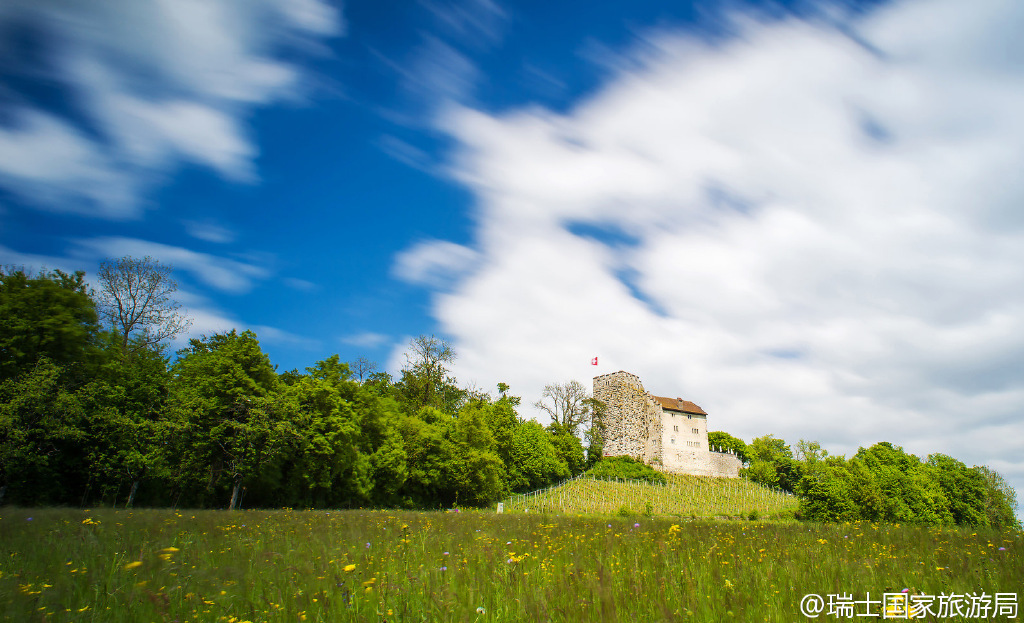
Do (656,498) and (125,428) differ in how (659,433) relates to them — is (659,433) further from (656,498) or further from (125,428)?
(125,428)

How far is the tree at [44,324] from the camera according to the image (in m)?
26.9

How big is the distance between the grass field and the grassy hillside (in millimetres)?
40226

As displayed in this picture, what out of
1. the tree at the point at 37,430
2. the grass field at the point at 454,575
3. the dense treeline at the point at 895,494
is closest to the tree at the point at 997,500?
the dense treeline at the point at 895,494

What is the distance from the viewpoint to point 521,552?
25.1ft

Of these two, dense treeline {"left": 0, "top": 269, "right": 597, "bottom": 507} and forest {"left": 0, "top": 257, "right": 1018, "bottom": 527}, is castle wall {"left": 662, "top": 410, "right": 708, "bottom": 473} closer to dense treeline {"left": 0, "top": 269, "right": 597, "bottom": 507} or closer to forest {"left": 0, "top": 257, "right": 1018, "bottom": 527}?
forest {"left": 0, "top": 257, "right": 1018, "bottom": 527}

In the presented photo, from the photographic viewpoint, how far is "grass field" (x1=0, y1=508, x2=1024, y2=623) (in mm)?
4395

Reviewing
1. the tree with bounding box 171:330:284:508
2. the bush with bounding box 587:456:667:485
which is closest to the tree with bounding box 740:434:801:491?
the bush with bounding box 587:456:667:485

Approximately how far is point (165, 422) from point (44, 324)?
8471mm

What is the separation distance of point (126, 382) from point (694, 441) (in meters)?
86.1

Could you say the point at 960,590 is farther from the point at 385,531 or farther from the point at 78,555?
the point at 78,555

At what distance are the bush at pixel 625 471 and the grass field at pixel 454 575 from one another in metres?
69.1

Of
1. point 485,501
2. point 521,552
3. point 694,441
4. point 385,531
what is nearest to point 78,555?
point 385,531

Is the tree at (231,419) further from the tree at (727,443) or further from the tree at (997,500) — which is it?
the tree at (727,443)

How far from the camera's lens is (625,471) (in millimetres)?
76750
